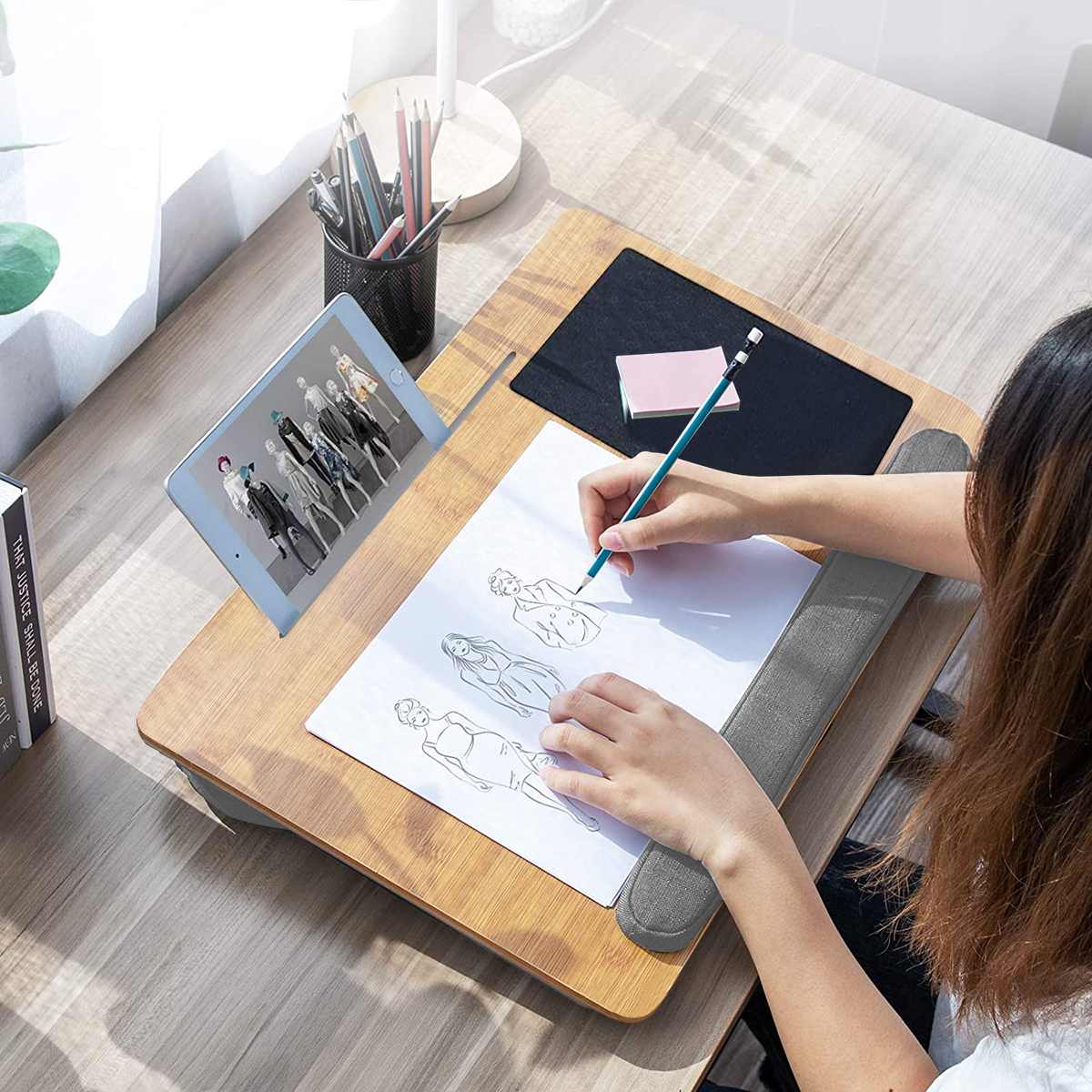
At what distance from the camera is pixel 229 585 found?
104 centimetres

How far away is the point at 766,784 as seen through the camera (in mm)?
896

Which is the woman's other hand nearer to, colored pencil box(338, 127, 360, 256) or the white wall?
colored pencil box(338, 127, 360, 256)

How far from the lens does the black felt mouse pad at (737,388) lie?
1062 millimetres

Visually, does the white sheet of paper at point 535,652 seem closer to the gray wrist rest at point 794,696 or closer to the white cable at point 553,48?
the gray wrist rest at point 794,696

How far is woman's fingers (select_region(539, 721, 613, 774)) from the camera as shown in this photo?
0.89m

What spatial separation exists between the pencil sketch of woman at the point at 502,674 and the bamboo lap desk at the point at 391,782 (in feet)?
0.18

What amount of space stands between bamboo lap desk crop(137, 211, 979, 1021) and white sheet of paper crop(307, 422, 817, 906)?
0.04 feet

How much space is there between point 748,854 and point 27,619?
1.59 feet

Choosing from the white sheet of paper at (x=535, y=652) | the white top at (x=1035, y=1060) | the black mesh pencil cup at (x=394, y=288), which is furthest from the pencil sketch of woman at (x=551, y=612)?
the white top at (x=1035, y=1060)

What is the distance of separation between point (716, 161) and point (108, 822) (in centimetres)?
81

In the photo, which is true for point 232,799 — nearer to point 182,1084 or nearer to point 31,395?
point 182,1084

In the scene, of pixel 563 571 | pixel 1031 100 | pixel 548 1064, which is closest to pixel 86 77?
pixel 563 571

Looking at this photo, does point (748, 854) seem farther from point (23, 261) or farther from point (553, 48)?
point (553, 48)

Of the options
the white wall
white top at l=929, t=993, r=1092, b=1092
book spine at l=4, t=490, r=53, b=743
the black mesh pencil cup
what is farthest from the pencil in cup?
the white wall
